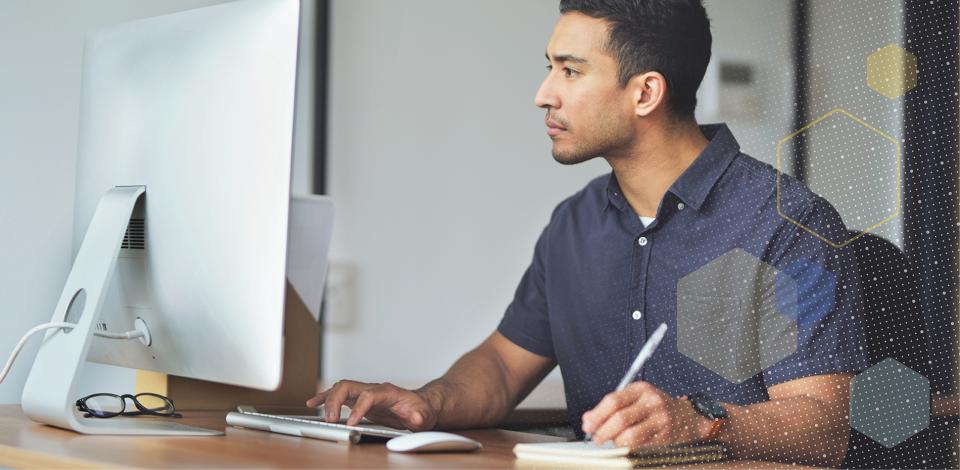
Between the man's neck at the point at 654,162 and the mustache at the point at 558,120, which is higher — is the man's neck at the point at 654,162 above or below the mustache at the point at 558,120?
below

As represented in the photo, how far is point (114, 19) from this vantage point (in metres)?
2.16

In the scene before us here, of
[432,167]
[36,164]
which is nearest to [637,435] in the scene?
[36,164]

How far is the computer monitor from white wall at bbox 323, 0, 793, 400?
1.52m

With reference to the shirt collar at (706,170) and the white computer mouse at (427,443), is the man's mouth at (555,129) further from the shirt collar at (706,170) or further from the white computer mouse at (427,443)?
the white computer mouse at (427,443)

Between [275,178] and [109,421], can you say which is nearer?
[275,178]

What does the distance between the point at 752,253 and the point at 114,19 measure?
1.35 meters

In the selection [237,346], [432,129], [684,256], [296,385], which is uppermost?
[432,129]

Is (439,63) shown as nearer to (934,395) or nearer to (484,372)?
(484,372)

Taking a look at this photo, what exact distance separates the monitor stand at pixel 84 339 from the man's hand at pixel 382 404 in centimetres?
17

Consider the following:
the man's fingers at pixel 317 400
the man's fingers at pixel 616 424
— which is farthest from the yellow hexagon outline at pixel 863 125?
the man's fingers at pixel 317 400

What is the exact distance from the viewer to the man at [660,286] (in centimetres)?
128

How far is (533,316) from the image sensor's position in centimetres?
182

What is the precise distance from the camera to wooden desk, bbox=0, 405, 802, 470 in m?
1.00

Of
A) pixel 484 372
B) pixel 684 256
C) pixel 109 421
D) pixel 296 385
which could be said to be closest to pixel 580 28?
pixel 684 256
